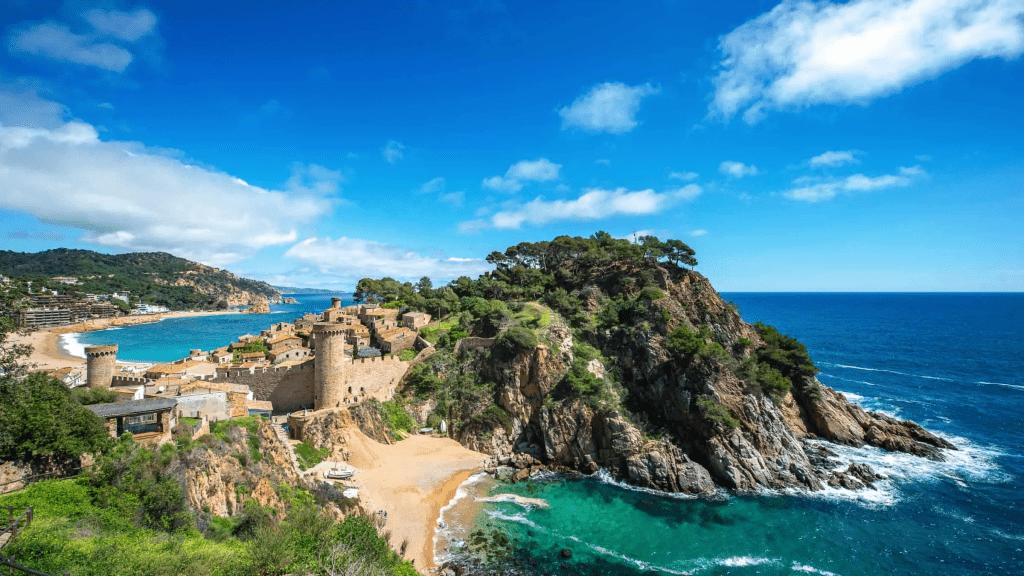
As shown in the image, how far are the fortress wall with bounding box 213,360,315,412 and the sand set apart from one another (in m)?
4.91

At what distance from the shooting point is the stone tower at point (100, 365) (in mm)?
24891

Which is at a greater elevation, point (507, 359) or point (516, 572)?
point (507, 359)

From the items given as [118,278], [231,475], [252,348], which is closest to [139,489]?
[231,475]

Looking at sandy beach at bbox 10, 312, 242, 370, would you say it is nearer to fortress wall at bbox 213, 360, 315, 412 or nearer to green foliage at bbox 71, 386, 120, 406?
green foliage at bbox 71, 386, 120, 406

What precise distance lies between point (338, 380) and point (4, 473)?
17.0 m

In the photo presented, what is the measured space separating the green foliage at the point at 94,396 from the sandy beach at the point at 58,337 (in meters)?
7.61

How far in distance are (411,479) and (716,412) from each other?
22972mm

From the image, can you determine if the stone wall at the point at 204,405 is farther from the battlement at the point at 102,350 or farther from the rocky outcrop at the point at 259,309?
the rocky outcrop at the point at 259,309

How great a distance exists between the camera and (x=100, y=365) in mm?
25094

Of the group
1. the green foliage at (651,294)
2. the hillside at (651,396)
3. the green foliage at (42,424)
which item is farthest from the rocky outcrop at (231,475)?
the green foliage at (651,294)

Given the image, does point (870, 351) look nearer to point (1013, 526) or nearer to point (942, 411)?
point (942, 411)

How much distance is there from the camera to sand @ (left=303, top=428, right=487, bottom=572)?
23906 millimetres

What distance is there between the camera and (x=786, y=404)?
39.8 metres

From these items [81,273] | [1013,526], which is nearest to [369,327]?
[1013,526]
